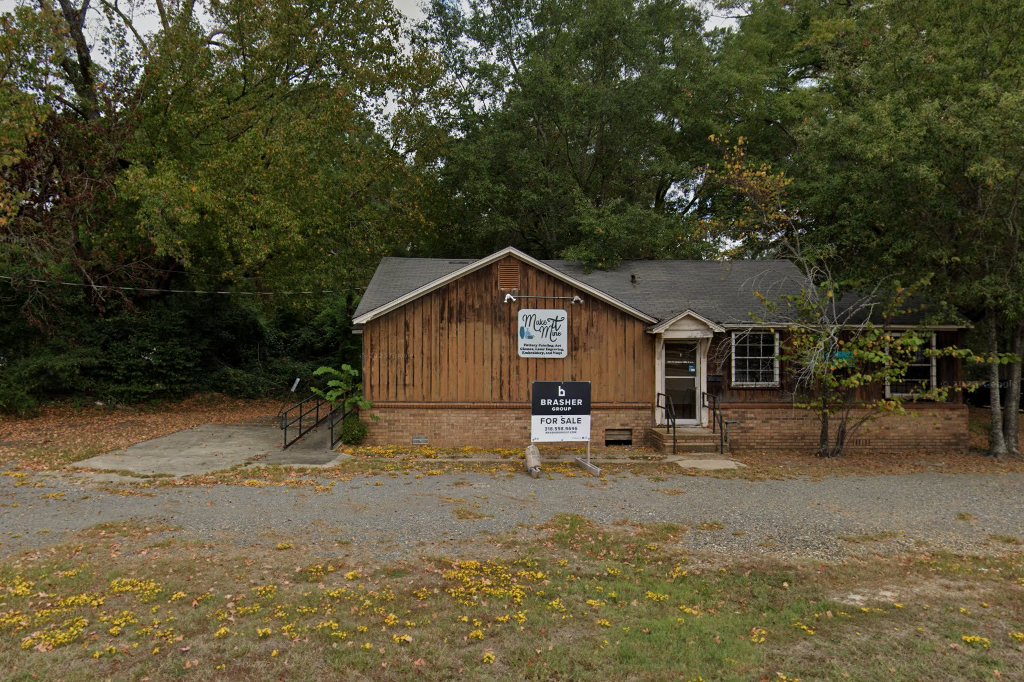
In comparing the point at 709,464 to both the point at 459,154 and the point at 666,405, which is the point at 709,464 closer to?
the point at 666,405

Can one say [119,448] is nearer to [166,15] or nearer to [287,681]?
[287,681]

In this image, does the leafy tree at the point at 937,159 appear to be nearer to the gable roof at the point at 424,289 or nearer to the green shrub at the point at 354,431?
the gable roof at the point at 424,289

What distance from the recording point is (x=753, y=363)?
15312 millimetres

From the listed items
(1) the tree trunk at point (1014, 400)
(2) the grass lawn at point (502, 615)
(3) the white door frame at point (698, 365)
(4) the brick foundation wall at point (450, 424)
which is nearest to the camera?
(2) the grass lawn at point (502, 615)

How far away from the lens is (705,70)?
22656 millimetres

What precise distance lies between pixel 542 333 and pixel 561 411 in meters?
2.79

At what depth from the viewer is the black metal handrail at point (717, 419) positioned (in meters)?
14.0

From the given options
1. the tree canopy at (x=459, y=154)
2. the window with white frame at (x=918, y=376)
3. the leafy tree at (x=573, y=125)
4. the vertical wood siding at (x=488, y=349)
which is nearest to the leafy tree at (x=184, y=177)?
the tree canopy at (x=459, y=154)

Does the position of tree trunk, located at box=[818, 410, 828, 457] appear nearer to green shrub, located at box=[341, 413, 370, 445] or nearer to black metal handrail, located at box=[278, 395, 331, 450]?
green shrub, located at box=[341, 413, 370, 445]

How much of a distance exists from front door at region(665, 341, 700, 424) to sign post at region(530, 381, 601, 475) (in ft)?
11.7

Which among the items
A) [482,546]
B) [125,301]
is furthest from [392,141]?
[482,546]

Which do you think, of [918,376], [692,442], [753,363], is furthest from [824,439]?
[918,376]

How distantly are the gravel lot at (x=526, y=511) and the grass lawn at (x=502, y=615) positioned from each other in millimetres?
533

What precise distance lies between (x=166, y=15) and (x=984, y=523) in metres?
24.5
